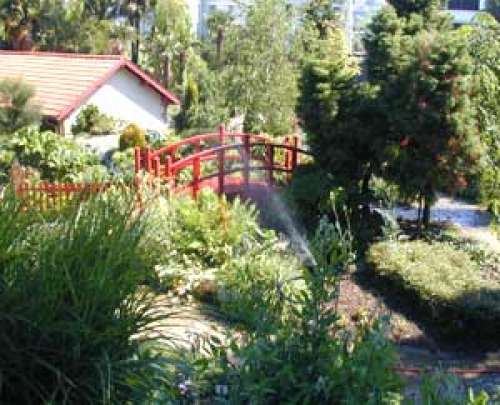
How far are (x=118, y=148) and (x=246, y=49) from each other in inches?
175

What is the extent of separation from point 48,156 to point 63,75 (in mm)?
9193

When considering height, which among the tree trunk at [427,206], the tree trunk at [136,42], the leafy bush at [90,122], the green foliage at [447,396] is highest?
the tree trunk at [136,42]

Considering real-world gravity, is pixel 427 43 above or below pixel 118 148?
above

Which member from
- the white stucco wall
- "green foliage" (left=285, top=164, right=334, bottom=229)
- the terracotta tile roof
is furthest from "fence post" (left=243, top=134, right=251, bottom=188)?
the white stucco wall

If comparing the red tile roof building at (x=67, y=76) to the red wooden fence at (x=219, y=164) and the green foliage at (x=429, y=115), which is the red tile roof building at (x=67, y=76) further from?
the green foliage at (x=429, y=115)

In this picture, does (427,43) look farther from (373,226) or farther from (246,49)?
(246,49)

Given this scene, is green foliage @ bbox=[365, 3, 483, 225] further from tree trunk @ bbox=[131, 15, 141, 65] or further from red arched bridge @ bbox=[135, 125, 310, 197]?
tree trunk @ bbox=[131, 15, 141, 65]

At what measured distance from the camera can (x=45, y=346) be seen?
3742 mm

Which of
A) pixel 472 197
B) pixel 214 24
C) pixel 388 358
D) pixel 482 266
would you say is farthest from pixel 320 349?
pixel 214 24

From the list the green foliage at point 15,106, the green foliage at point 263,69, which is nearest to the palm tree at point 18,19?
the green foliage at point 263,69

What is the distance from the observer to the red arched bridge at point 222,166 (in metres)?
12.5

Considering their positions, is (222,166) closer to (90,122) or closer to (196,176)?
(196,176)

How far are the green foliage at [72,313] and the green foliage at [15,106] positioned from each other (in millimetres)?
17402

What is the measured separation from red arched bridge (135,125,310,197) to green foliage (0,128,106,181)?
245 cm
